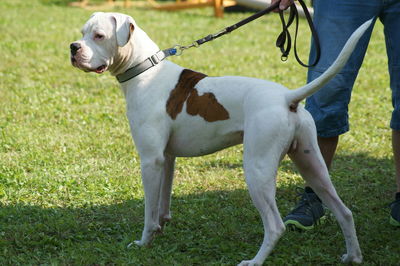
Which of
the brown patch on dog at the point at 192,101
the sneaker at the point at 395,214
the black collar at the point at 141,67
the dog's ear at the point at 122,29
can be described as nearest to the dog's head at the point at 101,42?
the dog's ear at the point at 122,29

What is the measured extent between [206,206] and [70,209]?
1.01 metres

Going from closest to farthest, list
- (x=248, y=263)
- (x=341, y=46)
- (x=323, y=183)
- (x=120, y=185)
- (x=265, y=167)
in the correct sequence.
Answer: (x=265, y=167) < (x=248, y=263) < (x=323, y=183) < (x=341, y=46) < (x=120, y=185)

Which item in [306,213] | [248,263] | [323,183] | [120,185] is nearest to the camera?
[248,263]

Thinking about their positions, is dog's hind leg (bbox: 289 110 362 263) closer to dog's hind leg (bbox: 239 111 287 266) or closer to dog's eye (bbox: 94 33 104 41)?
dog's hind leg (bbox: 239 111 287 266)

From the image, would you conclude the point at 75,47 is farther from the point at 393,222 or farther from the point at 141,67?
the point at 393,222

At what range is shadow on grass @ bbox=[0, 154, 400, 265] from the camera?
3.89 meters

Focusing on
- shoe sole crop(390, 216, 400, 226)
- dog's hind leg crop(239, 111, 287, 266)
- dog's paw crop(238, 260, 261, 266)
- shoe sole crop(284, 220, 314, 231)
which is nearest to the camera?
dog's hind leg crop(239, 111, 287, 266)

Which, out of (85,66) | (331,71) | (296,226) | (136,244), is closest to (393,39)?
(331,71)

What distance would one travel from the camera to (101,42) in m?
3.83

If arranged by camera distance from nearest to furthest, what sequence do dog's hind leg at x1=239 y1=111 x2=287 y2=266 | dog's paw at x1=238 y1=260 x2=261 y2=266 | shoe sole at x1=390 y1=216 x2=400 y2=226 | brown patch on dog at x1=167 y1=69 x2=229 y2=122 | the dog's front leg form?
dog's hind leg at x1=239 y1=111 x2=287 y2=266 < dog's paw at x1=238 y1=260 x2=261 y2=266 < brown patch on dog at x1=167 y1=69 x2=229 y2=122 < the dog's front leg < shoe sole at x1=390 y1=216 x2=400 y2=226

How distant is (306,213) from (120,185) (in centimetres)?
160

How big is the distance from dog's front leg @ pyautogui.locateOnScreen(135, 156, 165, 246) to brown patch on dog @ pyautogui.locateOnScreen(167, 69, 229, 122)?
302mm

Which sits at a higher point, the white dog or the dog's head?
the dog's head

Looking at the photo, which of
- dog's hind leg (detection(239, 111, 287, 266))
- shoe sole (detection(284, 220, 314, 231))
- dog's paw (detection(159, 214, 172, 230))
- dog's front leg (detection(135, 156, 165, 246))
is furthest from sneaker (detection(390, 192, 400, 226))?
dog's front leg (detection(135, 156, 165, 246))
